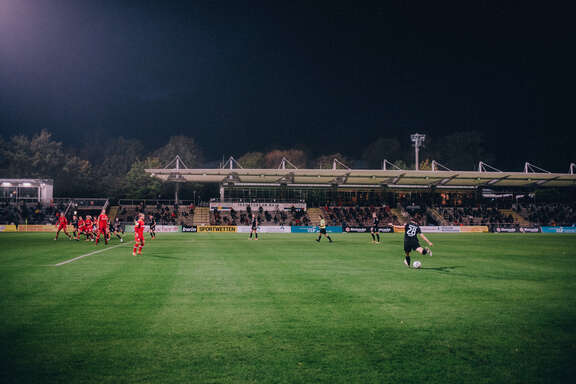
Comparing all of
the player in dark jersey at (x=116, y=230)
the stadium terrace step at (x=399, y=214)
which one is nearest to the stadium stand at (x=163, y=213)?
the player in dark jersey at (x=116, y=230)

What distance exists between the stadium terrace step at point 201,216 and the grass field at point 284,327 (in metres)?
39.0

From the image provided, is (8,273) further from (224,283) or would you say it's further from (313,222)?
(313,222)

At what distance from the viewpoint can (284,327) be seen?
6.09 meters

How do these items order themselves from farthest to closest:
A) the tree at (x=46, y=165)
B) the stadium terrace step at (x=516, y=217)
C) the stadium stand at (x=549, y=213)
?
the tree at (x=46, y=165)
the stadium terrace step at (x=516, y=217)
the stadium stand at (x=549, y=213)

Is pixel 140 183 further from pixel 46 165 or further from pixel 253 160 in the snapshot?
A: pixel 253 160

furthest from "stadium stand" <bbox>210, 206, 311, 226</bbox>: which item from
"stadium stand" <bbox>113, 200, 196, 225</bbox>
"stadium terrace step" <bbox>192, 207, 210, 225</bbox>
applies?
"stadium stand" <bbox>113, 200, 196, 225</bbox>

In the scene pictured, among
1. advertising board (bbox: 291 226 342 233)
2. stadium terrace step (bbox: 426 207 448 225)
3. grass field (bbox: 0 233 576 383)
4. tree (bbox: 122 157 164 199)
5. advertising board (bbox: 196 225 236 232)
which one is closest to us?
grass field (bbox: 0 233 576 383)

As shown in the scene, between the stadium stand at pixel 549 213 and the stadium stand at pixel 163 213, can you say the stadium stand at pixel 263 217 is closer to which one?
the stadium stand at pixel 163 213

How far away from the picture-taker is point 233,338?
217 inches

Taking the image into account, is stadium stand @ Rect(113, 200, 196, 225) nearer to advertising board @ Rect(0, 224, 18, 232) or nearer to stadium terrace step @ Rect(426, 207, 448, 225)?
advertising board @ Rect(0, 224, 18, 232)

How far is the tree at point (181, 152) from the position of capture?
296 ft

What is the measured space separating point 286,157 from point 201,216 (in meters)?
44.7

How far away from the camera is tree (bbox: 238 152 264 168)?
8962 cm

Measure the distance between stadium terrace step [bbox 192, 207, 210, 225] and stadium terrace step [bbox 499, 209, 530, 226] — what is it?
140ft
